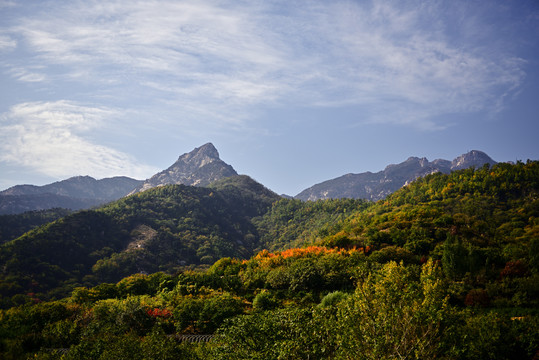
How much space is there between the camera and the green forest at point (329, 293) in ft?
31.8

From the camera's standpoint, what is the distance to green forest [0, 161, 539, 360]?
968cm

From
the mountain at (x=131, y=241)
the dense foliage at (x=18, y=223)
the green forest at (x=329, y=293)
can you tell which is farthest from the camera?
the dense foliage at (x=18, y=223)

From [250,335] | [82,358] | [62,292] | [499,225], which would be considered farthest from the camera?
[62,292]

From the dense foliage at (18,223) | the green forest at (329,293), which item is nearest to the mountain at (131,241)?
the green forest at (329,293)

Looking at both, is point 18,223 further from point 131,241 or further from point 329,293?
point 329,293

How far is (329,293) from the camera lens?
21938 mm

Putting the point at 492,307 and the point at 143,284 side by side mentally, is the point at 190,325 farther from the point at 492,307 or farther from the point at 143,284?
the point at 492,307

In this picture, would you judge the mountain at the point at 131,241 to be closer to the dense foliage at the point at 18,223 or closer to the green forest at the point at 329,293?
the green forest at the point at 329,293

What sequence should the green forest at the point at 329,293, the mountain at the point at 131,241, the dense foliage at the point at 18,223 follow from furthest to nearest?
the dense foliage at the point at 18,223 → the mountain at the point at 131,241 → the green forest at the point at 329,293

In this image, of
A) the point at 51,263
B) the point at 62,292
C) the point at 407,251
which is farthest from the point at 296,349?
the point at 51,263

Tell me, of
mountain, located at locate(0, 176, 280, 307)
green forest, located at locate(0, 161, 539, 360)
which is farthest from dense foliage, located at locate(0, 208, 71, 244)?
green forest, located at locate(0, 161, 539, 360)

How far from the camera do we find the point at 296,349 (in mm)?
9062

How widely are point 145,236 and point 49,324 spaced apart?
9054cm

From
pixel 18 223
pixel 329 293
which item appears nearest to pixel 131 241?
pixel 18 223
